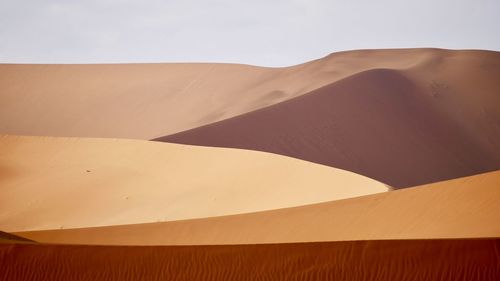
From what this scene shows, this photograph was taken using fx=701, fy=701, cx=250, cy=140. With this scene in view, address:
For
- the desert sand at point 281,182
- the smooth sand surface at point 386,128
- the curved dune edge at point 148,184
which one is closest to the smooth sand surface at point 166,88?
the desert sand at point 281,182

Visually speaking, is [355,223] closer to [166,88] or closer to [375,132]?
[375,132]

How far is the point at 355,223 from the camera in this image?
10.6 m

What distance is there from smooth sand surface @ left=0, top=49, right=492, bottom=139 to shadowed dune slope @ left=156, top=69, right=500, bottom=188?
3.44 meters

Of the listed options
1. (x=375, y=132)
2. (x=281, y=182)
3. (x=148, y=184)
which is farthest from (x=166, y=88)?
(x=281, y=182)

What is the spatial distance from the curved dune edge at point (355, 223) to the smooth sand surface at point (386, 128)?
2025 centimetres

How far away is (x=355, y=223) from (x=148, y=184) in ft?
24.5

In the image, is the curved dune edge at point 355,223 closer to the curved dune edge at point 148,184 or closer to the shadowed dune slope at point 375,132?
the curved dune edge at point 148,184

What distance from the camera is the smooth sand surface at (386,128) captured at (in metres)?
32.7

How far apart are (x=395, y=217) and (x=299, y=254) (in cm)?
361

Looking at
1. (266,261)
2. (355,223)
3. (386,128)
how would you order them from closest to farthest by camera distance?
(266,261) → (355,223) → (386,128)

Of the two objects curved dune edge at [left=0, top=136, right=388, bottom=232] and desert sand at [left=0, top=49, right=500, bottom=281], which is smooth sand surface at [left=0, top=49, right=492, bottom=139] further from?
curved dune edge at [left=0, top=136, right=388, bottom=232]

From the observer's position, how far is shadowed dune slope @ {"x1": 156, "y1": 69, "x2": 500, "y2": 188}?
107 ft

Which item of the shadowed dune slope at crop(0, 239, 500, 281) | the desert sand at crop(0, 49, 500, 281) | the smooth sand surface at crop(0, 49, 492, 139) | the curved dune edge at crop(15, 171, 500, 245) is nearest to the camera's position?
the shadowed dune slope at crop(0, 239, 500, 281)

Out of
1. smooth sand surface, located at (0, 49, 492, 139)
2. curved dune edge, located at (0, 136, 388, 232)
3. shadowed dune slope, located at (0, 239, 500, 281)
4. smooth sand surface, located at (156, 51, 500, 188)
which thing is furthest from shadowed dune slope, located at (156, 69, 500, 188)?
shadowed dune slope, located at (0, 239, 500, 281)
